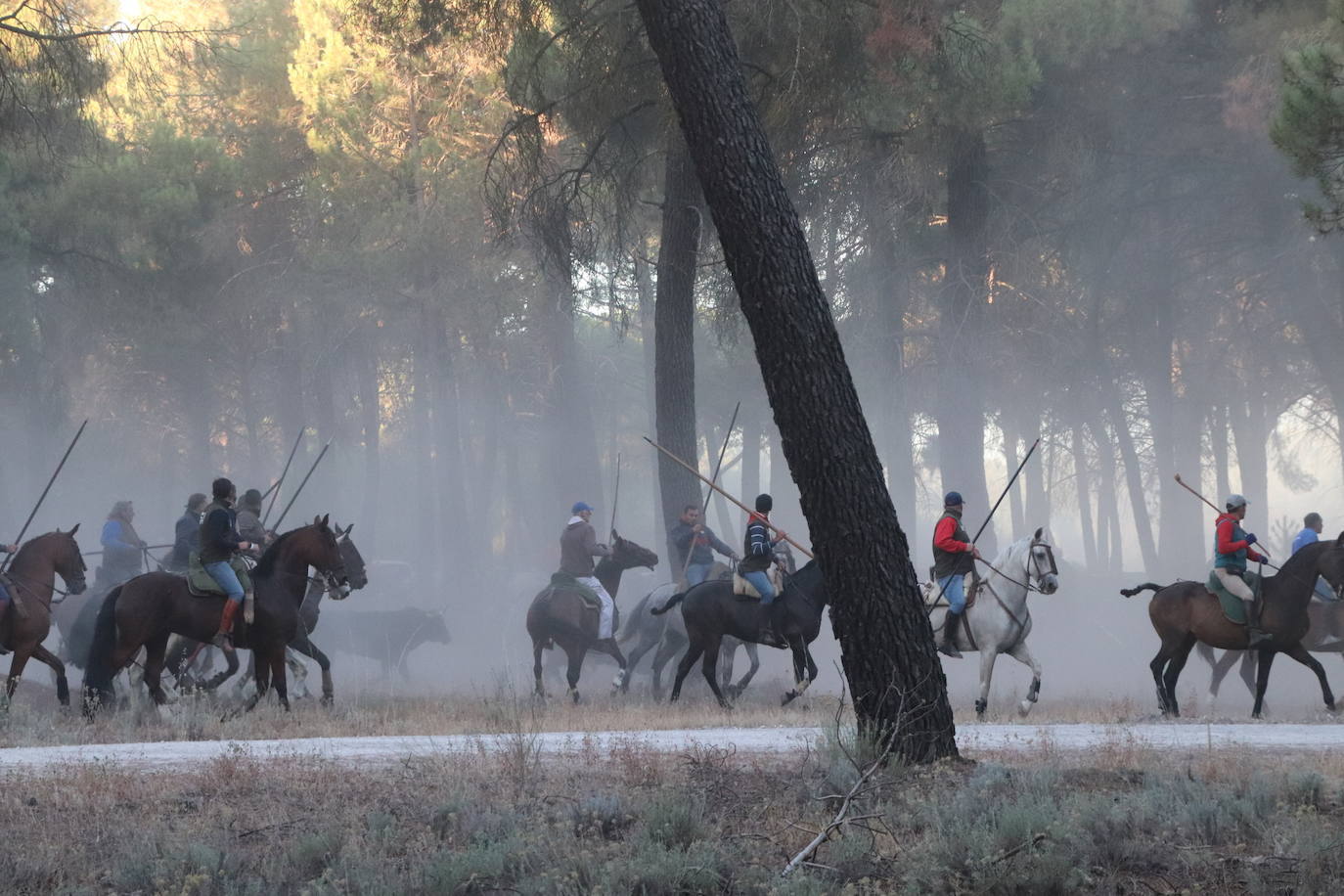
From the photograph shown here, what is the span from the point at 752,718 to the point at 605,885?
297 inches

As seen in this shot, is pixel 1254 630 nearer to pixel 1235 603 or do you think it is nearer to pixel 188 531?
pixel 1235 603

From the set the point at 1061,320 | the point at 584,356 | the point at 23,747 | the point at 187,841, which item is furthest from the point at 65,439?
the point at 187,841

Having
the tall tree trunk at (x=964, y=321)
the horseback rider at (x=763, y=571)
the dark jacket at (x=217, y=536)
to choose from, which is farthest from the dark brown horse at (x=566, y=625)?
the tall tree trunk at (x=964, y=321)

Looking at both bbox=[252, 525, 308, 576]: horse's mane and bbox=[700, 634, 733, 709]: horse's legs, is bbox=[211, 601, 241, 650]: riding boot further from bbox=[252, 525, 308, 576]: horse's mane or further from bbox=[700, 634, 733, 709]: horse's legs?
bbox=[700, 634, 733, 709]: horse's legs

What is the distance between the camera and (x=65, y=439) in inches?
1620

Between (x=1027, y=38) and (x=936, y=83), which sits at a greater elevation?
(x=1027, y=38)

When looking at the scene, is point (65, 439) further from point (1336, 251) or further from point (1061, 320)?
point (1336, 251)

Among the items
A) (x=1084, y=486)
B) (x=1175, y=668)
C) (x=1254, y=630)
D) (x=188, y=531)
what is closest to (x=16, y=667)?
(x=188, y=531)

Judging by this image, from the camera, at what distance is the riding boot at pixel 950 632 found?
51.6ft

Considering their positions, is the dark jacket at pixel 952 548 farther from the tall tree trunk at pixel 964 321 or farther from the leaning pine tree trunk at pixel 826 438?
the tall tree trunk at pixel 964 321

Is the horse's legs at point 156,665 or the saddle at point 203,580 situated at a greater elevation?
the saddle at point 203,580

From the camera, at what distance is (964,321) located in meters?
26.3

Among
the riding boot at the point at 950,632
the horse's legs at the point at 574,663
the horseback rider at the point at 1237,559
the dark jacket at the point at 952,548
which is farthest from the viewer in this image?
the horse's legs at the point at 574,663

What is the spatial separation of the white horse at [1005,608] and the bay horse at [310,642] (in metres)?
6.07
